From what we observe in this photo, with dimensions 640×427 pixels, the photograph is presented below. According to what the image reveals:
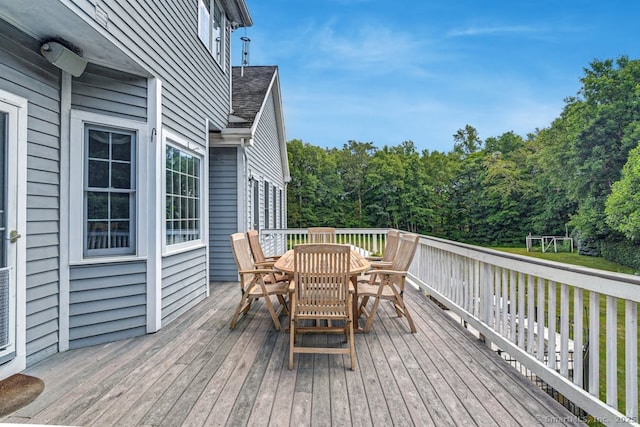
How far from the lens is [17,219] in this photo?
8.49ft

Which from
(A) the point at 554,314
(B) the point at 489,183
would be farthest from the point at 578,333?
(B) the point at 489,183

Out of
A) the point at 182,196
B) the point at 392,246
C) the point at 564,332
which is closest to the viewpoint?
the point at 564,332

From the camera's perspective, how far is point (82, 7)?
2.41 m

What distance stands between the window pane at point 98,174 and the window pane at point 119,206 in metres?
0.15

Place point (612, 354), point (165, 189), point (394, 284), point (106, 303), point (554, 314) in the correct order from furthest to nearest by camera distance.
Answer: point (165, 189) → point (394, 284) → point (106, 303) → point (554, 314) → point (612, 354)

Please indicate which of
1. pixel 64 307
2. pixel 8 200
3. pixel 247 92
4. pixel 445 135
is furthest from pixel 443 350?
pixel 445 135

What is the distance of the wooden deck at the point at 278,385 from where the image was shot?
1.95m

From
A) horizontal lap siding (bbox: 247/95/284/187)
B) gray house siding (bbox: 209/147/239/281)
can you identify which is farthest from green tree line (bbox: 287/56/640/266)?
gray house siding (bbox: 209/147/239/281)

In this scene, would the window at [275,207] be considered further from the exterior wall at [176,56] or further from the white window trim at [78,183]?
the white window trim at [78,183]

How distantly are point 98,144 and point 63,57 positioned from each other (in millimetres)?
817

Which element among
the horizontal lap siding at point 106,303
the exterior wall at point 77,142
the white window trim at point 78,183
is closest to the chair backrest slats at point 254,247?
the exterior wall at point 77,142

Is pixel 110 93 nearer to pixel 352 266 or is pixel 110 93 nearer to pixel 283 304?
pixel 283 304

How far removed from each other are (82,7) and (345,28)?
18584 millimetres

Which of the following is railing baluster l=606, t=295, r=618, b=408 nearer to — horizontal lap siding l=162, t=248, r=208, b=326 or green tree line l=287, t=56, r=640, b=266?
horizontal lap siding l=162, t=248, r=208, b=326
